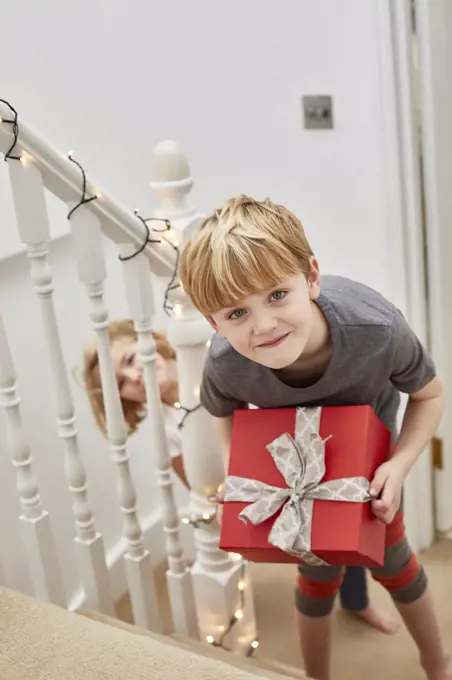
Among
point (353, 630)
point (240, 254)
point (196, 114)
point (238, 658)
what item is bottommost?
point (353, 630)

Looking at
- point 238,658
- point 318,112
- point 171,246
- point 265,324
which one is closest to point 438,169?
point 318,112

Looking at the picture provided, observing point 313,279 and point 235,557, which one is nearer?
point 313,279

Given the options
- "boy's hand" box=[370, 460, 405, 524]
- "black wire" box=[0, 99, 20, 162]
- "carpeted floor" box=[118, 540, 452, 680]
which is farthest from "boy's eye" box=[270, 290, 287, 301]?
"carpeted floor" box=[118, 540, 452, 680]

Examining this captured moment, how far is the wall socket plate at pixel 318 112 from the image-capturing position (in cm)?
207

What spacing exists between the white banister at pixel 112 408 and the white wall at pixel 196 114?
0.42 meters

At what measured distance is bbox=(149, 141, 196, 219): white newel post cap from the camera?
1.49 metres

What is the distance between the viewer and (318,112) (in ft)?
6.87

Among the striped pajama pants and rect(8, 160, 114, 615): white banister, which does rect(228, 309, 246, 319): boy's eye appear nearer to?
rect(8, 160, 114, 615): white banister

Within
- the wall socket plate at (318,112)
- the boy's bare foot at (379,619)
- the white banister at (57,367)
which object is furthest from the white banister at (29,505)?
the wall socket plate at (318,112)

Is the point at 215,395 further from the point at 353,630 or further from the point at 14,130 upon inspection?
the point at 353,630

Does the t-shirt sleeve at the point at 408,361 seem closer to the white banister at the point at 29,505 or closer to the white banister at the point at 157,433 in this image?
the white banister at the point at 157,433

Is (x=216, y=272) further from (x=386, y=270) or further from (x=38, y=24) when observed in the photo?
(x=38, y=24)

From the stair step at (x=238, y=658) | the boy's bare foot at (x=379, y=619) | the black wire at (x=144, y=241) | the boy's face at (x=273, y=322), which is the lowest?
the boy's bare foot at (x=379, y=619)

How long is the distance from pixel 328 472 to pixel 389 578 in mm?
391
